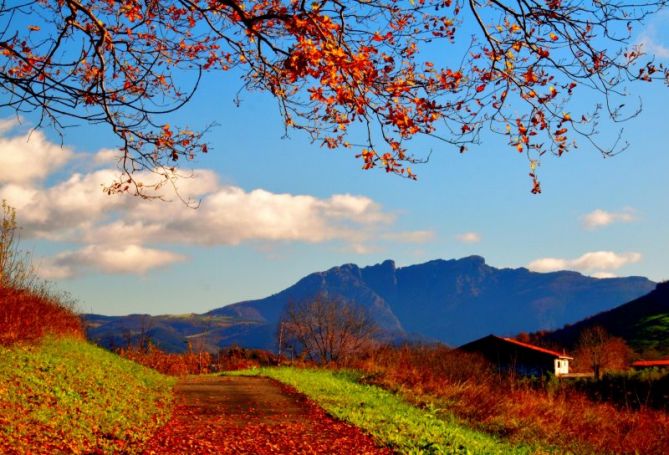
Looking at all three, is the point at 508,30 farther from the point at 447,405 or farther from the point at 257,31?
the point at 447,405

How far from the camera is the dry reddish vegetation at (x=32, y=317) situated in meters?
18.9

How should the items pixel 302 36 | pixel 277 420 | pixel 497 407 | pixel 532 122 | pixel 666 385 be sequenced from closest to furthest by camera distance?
1. pixel 302 36
2. pixel 532 122
3. pixel 277 420
4. pixel 497 407
5. pixel 666 385

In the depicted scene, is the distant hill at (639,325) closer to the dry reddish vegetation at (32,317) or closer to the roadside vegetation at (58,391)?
the dry reddish vegetation at (32,317)

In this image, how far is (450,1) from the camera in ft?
31.1

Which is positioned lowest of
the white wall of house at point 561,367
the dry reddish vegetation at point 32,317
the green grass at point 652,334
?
the white wall of house at point 561,367

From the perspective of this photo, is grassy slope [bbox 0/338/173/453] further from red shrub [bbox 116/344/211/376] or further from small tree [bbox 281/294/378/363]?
small tree [bbox 281/294/378/363]

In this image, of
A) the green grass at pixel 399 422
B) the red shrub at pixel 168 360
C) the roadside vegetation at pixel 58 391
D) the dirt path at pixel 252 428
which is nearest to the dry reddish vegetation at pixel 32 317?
the roadside vegetation at pixel 58 391

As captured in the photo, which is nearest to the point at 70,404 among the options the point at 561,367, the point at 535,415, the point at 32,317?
the point at 32,317

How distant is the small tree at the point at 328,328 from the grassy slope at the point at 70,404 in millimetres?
41718

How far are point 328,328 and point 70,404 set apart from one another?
172 ft

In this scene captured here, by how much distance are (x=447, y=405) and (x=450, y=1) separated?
1208 cm

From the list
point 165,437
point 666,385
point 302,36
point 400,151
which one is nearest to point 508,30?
point 400,151

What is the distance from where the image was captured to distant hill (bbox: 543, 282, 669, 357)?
3684 inches

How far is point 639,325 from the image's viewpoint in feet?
349
